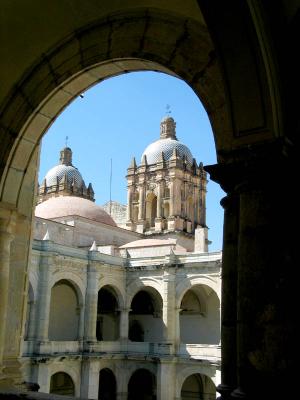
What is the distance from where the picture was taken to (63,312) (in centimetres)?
2680

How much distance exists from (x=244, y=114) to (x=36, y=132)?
91.9 inches

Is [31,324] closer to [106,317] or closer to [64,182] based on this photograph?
[106,317]

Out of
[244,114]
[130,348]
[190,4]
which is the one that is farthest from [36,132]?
[130,348]

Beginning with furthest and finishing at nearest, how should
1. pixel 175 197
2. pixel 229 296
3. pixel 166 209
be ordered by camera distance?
pixel 166 209, pixel 175 197, pixel 229 296

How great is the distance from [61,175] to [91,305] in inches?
777

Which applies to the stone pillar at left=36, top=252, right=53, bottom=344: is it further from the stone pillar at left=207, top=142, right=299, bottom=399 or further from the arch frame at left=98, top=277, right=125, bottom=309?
the stone pillar at left=207, top=142, right=299, bottom=399

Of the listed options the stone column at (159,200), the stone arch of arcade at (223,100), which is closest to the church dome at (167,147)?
the stone column at (159,200)

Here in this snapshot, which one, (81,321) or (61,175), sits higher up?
(61,175)

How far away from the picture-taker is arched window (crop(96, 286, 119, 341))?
2897 centimetres

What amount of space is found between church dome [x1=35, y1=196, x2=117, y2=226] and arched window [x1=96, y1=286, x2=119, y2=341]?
5734mm

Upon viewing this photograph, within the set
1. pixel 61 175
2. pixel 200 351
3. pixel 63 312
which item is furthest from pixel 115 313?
pixel 61 175

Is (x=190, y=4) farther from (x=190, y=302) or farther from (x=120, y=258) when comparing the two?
(x=190, y=302)

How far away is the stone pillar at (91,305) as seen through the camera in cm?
2484

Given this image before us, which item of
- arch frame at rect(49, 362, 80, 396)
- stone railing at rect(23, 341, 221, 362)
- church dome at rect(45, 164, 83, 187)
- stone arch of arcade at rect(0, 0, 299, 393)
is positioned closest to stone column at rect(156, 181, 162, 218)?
church dome at rect(45, 164, 83, 187)
